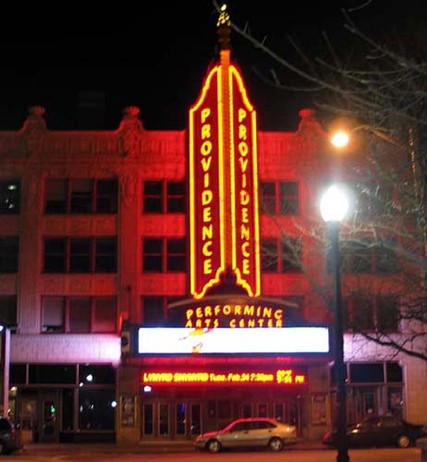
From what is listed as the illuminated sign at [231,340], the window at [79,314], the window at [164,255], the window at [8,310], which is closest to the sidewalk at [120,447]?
the illuminated sign at [231,340]

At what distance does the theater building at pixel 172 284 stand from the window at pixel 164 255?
0.07 metres

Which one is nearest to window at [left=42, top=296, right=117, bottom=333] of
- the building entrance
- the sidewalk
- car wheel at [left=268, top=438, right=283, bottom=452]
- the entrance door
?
the entrance door

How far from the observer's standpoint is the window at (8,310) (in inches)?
1721

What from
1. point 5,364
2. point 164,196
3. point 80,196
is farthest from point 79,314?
point 164,196

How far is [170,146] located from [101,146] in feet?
11.8

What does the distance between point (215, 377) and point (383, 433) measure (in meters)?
8.78

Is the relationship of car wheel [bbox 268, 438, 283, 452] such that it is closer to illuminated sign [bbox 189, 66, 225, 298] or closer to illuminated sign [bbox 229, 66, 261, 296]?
illuminated sign [bbox 229, 66, 261, 296]

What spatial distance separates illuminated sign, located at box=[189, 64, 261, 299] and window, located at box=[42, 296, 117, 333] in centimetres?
485

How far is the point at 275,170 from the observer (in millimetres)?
44906

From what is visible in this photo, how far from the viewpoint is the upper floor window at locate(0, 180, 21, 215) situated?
44.6m

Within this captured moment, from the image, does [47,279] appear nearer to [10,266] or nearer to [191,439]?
[10,266]

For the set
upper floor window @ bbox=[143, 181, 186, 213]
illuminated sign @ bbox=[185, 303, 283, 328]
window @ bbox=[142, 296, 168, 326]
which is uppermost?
upper floor window @ bbox=[143, 181, 186, 213]

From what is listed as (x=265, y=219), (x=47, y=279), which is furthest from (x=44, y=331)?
(x=265, y=219)

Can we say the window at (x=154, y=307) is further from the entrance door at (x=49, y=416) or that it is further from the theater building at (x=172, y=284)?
the entrance door at (x=49, y=416)
